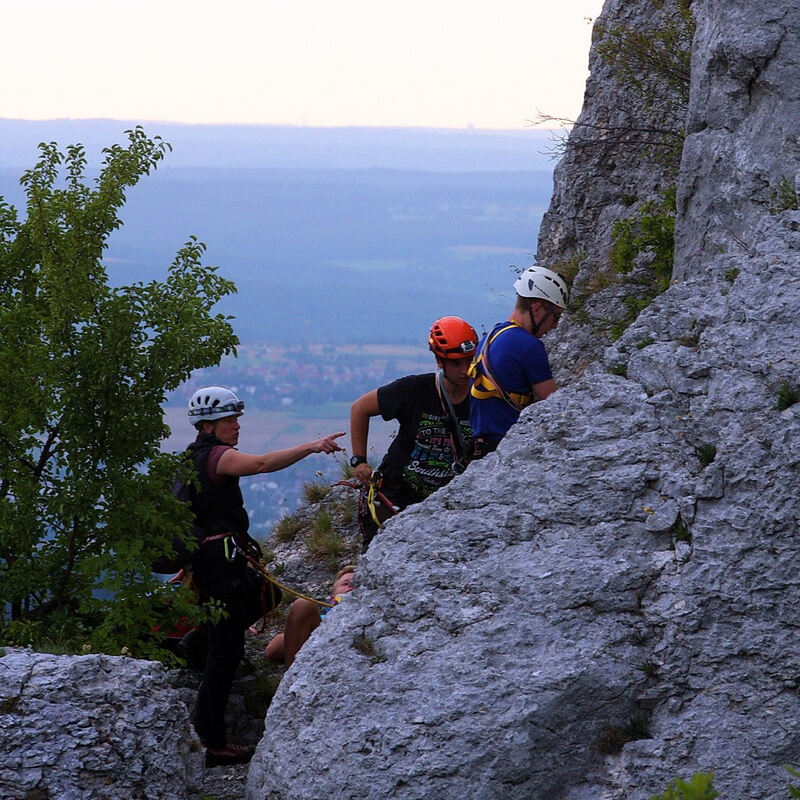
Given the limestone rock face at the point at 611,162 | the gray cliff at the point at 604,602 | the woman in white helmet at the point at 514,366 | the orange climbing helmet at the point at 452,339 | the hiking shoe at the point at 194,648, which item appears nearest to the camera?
the gray cliff at the point at 604,602

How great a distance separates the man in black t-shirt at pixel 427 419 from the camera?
8430 millimetres

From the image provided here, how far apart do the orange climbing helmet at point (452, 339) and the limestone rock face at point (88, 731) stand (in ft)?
11.0

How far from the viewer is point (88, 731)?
239 inches

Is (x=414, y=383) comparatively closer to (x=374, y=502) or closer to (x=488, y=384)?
(x=488, y=384)

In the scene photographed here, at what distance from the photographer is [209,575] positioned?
8398 millimetres

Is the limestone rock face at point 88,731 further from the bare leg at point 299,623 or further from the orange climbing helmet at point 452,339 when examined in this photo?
the orange climbing helmet at point 452,339

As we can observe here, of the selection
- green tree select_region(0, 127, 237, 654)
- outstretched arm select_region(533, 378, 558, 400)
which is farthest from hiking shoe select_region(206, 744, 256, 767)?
outstretched arm select_region(533, 378, 558, 400)

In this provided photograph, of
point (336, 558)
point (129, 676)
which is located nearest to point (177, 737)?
point (129, 676)

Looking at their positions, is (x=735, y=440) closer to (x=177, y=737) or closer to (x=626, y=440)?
(x=626, y=440)

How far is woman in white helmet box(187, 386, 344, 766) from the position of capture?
823 cm

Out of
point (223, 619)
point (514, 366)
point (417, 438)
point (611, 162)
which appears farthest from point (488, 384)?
point (611, 162)

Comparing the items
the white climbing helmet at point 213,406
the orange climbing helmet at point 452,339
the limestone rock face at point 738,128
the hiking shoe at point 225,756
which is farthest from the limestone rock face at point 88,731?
the limestone rock face at point 738,128

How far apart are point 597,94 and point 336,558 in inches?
334

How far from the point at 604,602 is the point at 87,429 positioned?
4.24 metres
